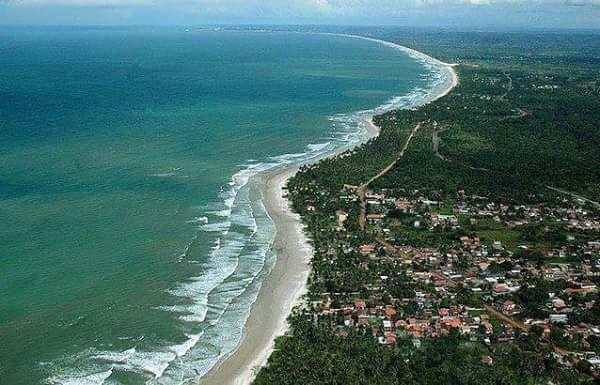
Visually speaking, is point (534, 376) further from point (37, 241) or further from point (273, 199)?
point (37, 241)

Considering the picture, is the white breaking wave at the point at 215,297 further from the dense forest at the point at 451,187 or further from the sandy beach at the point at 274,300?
the dense forest at the point at 451,187

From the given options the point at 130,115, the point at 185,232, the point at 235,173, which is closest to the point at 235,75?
the point at 130,115

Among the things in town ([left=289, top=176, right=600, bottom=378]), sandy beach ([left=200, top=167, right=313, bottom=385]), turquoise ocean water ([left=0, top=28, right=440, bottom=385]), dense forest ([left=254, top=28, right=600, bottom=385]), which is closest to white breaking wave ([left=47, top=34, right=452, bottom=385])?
turquoise ocean water ([left=0, top=28, right=440, bottom=385])

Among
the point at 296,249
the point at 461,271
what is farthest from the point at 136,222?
the point at 461,271

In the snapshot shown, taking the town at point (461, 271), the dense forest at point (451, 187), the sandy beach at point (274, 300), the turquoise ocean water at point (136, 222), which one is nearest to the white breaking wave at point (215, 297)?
the turquoise ocean water at point (136, 222)

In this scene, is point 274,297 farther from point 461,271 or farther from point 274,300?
point 461,271

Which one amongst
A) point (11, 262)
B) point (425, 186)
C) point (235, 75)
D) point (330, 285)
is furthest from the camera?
point (235, 75)
